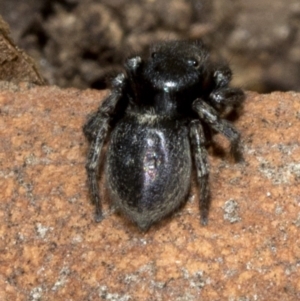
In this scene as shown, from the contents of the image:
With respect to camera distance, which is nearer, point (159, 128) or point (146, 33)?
point (159, 128)

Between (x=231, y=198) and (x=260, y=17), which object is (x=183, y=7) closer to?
(x=260, y=17)

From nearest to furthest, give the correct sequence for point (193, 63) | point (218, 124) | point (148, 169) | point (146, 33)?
point (148, 169), point (218, 124), point (193, 63), point (146, 33)

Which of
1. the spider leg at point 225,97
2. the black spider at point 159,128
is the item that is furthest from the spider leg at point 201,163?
the spider leg at point 225,97

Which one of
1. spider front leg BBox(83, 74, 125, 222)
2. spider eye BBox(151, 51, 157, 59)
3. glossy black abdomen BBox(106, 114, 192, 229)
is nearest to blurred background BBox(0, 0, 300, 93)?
spider eye BBox(151, 51, 157, 59)

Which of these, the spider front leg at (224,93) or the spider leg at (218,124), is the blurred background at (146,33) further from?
the spider leg at (218,124)

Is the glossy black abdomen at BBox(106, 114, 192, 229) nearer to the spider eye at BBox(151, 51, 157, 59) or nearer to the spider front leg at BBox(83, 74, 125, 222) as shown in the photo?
the spider front leg at BBox(83, 74, 125, 222)

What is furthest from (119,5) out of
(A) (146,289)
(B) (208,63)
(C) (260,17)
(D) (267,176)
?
(A) (146,289)

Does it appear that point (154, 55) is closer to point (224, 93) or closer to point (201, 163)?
point (224, 93)

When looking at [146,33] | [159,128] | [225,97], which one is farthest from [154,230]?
[146,33]
